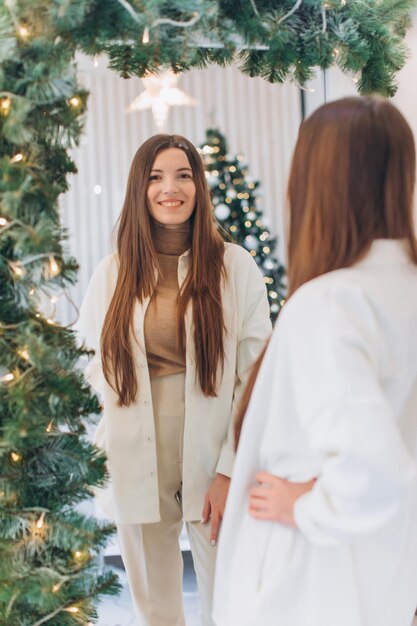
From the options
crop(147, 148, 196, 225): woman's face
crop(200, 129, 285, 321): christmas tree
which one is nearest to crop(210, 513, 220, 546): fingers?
crop(147, 148, 196, 225): woman's face

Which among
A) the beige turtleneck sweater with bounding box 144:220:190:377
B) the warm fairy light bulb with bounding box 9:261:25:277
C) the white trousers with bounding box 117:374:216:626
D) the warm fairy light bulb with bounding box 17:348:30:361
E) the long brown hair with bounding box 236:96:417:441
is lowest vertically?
the white trousers with bounding box 117:374:216:626

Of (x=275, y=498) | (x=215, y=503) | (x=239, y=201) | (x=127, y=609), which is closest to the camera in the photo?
(x=275, y=498)

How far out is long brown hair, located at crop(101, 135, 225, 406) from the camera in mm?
1955

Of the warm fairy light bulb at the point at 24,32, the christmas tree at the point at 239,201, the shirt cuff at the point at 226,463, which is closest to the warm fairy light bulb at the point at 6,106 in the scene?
the warm fairy light bulb at the point at 24,32

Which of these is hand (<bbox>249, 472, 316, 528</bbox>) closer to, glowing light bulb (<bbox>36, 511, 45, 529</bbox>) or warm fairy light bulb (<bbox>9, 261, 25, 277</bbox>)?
glowing light bulb (<bbox>36, 511, 45, 529</bbox>)

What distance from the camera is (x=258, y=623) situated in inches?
49.1

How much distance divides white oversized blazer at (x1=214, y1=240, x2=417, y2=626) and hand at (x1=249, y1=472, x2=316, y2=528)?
0.02 metres

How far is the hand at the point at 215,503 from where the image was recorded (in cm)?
195

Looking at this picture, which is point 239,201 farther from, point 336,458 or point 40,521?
point 336,458

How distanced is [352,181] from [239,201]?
111 inches

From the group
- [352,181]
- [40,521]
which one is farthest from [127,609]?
[352,181]

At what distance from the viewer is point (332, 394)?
1121 millimetres

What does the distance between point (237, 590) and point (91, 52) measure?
3.28 feet

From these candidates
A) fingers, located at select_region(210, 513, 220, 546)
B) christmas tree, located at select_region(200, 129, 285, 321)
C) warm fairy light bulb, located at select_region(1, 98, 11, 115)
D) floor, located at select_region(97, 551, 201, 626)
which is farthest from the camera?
christmas tree, located at select_region(200, 129, 285, 321)
